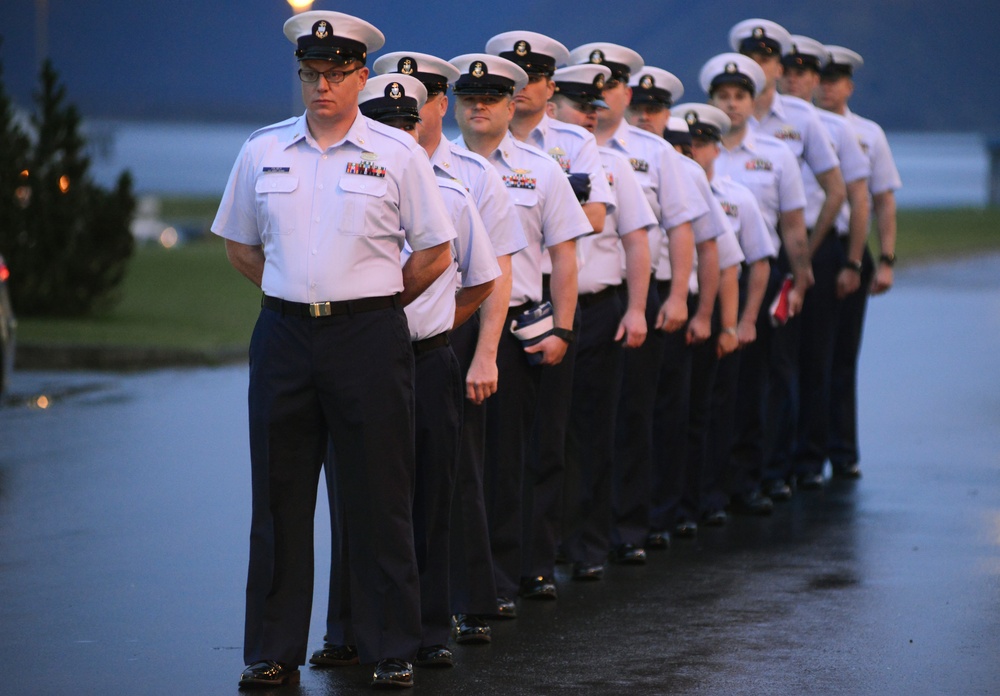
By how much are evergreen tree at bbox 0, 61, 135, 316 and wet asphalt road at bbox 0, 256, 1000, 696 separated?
7.21 metres

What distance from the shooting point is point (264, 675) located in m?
5.76

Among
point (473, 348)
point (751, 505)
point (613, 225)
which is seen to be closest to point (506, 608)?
point (473, 348)

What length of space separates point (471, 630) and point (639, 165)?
2.64m

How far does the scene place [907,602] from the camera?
7.13 meters

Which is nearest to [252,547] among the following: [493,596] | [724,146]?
[493,596]

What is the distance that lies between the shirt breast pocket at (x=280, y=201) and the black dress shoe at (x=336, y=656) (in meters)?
1.52

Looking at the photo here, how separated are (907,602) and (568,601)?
1.38 m

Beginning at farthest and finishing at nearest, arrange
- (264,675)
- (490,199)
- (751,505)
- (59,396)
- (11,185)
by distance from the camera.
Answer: (11,185)
(59,396)
(751,505)
(490,199)
(264,675)

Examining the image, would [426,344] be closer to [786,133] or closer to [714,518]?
[714,518]

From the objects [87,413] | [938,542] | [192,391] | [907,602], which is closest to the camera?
[907,602]

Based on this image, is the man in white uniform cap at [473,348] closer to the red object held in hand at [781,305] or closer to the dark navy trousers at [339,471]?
the dark navy trousers at [339,471]

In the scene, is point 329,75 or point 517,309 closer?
point 329,75

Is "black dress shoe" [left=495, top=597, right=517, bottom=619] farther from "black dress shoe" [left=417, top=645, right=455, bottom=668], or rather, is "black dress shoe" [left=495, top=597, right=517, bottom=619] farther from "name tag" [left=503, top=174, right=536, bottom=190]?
"name tag" [left=503, top=174, right=536, bottom=190]

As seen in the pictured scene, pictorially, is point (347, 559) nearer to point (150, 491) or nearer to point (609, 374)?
point (609, 374)
